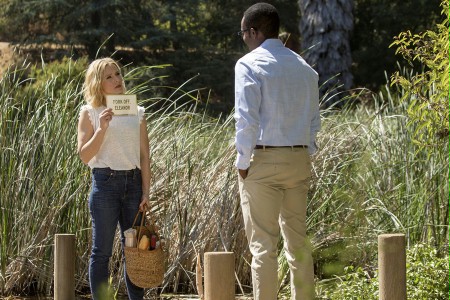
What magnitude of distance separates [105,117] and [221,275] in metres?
2.10

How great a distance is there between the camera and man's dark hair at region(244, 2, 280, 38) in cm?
550

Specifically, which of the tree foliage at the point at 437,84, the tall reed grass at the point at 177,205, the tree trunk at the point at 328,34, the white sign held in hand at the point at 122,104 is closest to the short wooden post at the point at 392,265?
the tree foliage at the point at 437,84

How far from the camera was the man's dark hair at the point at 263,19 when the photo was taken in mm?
5500

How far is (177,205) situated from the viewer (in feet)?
23.6

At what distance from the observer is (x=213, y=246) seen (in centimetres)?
712

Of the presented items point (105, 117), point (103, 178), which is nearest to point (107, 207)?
Result: point (103, 178)

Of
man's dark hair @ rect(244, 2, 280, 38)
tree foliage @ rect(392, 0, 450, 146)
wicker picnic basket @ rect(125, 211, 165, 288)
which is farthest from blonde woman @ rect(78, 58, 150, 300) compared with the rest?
tree foliage @ rect(392, 0, 450, 146)

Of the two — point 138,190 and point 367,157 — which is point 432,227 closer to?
point 367,157

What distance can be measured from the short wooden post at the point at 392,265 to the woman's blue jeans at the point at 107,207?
2126 mm

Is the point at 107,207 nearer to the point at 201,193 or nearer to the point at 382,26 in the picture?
the point at 201,193

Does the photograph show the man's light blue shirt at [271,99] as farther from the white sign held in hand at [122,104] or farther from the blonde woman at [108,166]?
the blonde woman at [108,166]

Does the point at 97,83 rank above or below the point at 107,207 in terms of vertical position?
above

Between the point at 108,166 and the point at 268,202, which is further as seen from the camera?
the point at 108,166

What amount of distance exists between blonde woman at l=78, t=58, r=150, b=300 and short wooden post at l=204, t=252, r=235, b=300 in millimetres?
2105
